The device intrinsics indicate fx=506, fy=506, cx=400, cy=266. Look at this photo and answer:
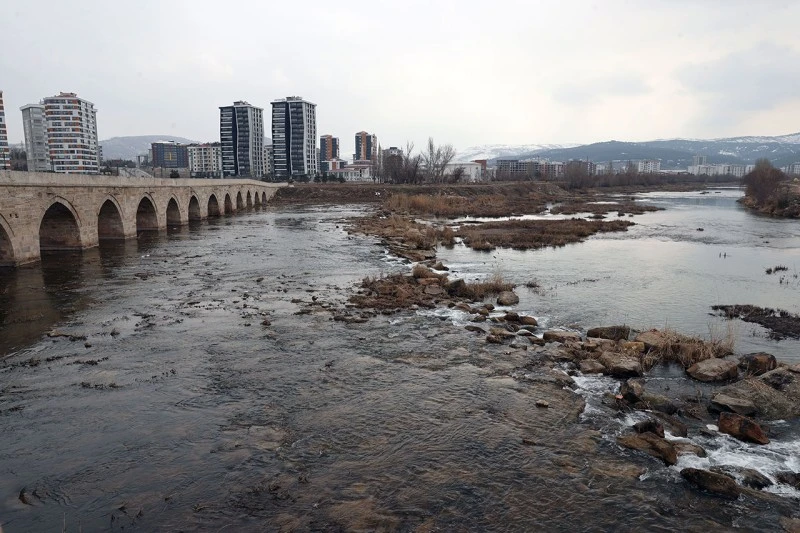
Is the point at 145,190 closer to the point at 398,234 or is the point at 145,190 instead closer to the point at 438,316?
the point at 398,234

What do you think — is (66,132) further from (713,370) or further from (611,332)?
(713,370)

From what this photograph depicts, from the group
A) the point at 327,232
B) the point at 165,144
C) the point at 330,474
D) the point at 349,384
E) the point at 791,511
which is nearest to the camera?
the point at 791,511

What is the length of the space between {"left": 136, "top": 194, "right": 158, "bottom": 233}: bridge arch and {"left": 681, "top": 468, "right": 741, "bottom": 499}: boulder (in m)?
37.4

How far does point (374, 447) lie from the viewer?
833cm

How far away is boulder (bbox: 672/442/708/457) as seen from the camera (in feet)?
26.5

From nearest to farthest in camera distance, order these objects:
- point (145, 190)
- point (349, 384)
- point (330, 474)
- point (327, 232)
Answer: point (330, 474), point (349, 384), point (145, 190), point (327, 232)

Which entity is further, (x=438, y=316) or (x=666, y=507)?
(x=438, y=316)

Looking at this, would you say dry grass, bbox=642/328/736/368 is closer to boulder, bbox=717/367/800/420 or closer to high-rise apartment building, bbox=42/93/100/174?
boulder, bbox=717/367/800/420

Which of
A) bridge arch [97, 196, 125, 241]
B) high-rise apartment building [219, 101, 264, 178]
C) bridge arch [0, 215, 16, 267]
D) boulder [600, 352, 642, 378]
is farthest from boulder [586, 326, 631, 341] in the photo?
high-rise apartment building [219, 101, 264, 178]

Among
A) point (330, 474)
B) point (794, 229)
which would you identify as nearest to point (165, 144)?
point (794, 229)

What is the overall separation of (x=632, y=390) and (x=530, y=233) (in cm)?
2618

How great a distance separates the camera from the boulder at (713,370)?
10867 millimetres

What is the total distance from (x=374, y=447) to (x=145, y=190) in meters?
32.2

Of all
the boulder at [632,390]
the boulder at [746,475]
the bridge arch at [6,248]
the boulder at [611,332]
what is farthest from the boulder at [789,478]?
the bridge arch at [6,248]
